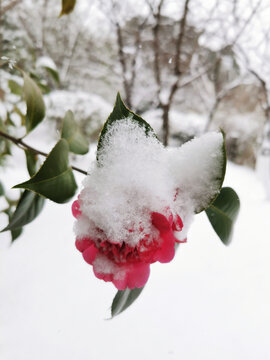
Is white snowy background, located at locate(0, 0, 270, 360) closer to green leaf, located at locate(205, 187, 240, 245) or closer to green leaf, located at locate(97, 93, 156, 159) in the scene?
green leaf, located at locate(205, 187, 240, 245)

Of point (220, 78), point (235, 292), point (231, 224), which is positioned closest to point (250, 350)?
point (235, 292)

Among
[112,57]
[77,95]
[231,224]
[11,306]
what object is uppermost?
[231,224]

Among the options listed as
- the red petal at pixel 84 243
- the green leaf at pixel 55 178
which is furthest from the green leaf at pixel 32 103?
the red petal at pixel 84 243

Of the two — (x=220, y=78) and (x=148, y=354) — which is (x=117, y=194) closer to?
(x=148, y=354)

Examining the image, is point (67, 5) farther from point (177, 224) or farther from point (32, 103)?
point (177, 224)

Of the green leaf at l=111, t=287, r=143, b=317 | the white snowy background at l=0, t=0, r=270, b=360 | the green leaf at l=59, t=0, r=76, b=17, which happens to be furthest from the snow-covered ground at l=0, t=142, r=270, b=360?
the green leaf at l=59, t=0, r=76, b=17

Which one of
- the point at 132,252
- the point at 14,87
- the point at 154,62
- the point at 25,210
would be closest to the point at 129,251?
the point at 132,252

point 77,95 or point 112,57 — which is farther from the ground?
point 112,57

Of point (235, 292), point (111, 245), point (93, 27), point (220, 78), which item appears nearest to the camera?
point (111, 245)
